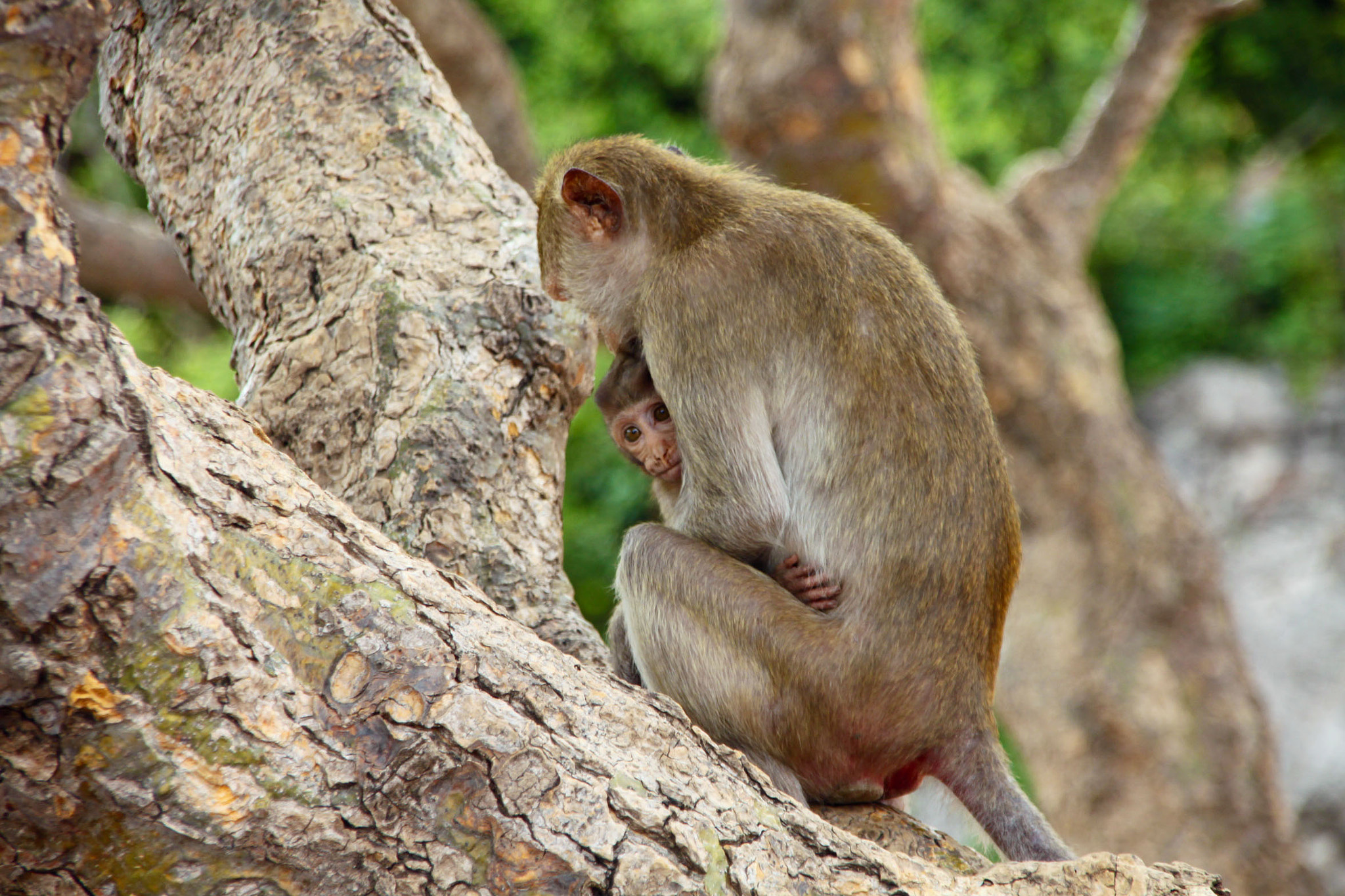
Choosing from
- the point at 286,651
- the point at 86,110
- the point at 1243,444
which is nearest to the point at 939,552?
the point at 286,651

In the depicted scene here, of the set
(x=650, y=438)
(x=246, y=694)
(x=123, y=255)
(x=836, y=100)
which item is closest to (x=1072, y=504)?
(x=836, y=100)

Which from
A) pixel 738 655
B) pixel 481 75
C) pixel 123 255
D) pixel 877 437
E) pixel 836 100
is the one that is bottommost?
pixel 738 655

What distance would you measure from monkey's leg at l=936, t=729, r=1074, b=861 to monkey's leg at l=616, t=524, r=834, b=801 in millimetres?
334

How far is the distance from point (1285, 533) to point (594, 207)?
851 cm

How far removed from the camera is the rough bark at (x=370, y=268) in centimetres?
254

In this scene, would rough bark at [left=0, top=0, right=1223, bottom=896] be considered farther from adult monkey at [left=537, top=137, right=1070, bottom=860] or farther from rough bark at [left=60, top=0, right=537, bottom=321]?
rough bark at [left=60, top=0, right=537, bottom=321]

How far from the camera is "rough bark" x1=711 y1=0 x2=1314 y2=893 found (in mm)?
5738

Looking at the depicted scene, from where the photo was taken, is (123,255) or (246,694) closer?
(246,694)

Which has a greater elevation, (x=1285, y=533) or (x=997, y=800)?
(x=1285, y=533)

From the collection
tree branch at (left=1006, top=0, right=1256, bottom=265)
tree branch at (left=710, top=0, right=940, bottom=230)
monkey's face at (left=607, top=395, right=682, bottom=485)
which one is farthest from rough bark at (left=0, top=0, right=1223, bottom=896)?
tree branch at (left=1006, top=0, right=1256, bottom=265)

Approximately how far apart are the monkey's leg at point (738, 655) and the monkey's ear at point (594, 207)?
920 mm

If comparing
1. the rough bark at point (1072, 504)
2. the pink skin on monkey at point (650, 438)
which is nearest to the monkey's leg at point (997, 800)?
the pink skin on monkey at point (650, 438)

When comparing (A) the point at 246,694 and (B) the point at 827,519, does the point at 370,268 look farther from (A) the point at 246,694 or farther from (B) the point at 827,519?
(A) the point at 246,694

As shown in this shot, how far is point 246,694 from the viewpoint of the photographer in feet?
5.13
